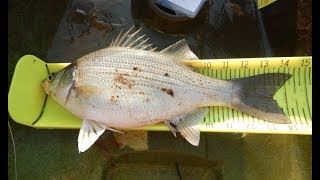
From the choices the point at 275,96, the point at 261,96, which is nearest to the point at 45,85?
the point at 261,96

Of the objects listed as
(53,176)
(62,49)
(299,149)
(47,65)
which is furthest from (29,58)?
(299,149)

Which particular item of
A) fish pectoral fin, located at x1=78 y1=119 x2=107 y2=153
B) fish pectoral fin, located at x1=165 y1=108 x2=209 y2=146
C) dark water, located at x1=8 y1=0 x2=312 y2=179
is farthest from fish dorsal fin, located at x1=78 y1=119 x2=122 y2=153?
fish pectoral fin, located at x1=165 y1=108 x2=209 y2=146

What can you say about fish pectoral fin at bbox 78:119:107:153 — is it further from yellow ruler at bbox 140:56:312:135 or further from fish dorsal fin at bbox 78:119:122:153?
yellow ruler at bbox 140:56:312:135

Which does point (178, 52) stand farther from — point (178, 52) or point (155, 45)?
point (155, 45)

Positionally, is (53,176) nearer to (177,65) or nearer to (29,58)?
(29,58)

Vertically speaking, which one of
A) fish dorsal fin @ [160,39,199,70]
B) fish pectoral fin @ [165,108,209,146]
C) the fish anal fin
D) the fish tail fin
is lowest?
fish pectoral fin @ [165,108,209,146]

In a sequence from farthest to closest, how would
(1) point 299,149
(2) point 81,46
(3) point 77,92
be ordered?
(2) point 81,46 < (1) point 299,149 < (3) point 77,92

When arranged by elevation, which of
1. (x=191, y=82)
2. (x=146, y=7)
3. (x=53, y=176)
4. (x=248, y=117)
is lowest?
(x=53, y=176)

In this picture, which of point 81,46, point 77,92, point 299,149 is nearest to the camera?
point 77,92

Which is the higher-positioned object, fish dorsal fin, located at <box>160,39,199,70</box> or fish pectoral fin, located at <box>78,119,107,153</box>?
fish dorsal fin, located at <box>160,39,199,70</box>
